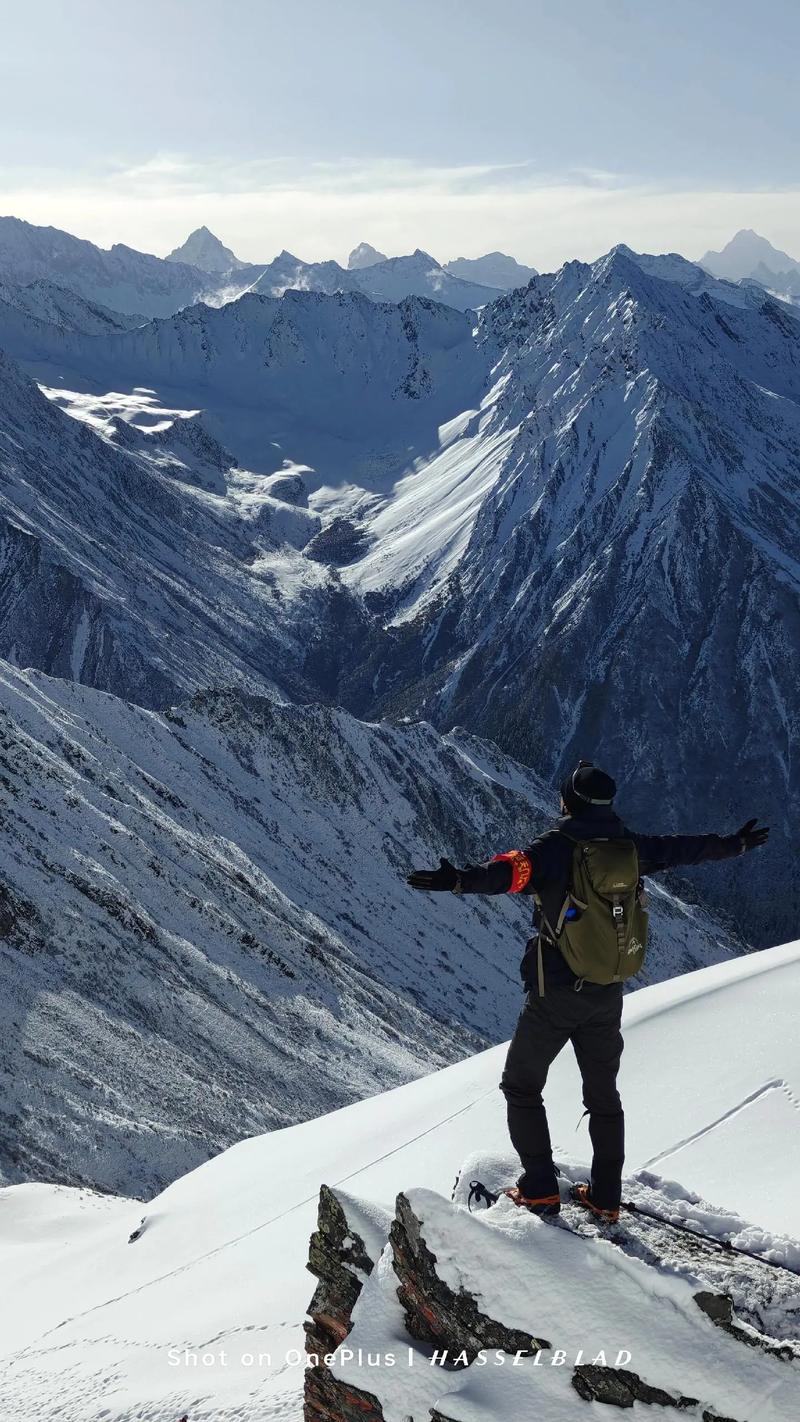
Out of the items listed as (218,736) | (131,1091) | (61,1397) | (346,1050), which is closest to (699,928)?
(218,736)

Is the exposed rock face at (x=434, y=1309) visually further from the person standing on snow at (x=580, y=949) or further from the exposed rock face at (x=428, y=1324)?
the person standing on snow at (x=580, y=949)

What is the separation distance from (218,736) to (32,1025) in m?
52.9

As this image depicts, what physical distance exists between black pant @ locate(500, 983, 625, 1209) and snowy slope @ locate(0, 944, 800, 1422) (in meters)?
0.59

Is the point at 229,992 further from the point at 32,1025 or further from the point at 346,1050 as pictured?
the point at 32,1025

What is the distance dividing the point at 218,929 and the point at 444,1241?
57277 millimetres

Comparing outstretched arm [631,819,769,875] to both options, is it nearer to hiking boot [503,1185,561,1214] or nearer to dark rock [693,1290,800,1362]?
hiking boot [503,1185,561,1214]

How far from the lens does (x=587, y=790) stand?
9.82 m

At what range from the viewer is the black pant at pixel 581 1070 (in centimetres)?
984

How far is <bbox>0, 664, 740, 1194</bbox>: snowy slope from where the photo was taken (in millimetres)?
44938

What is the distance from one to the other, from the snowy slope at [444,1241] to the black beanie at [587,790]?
10.8 feet

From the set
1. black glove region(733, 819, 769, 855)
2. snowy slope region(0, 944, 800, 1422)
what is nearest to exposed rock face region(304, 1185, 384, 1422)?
snowy slope region(0, 944, 800, 1422)

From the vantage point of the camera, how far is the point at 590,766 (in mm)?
9758

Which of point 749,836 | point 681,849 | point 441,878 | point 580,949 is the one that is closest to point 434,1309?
point 580,949

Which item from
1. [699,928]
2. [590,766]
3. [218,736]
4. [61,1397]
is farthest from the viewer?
[699,928]
